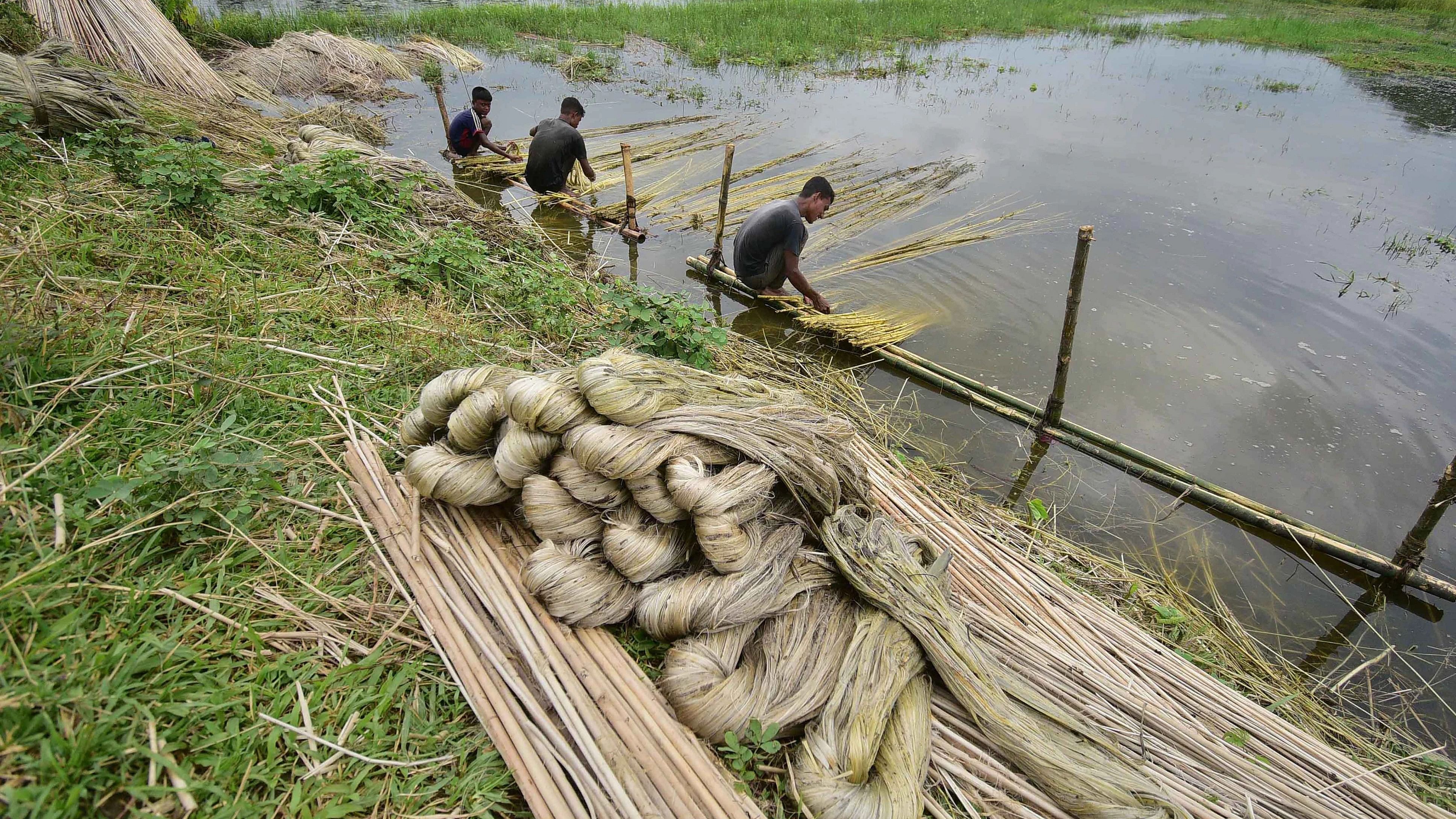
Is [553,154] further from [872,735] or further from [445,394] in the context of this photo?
[872,735]

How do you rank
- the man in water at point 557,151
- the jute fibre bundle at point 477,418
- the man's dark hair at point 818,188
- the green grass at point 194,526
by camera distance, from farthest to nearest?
the man in water at point 557,151 → the man's dark hair at point 818,188 → the jute fibre bundle at point 477,418 → the green grass at point 194,526

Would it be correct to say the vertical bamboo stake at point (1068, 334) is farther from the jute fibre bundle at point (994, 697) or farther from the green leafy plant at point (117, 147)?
the green leafy plant at point (117, 147)

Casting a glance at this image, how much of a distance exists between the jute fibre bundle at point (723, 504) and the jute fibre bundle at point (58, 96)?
215 inches

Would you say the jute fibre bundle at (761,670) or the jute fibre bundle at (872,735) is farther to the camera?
the jute fibre bundle at (761,670)

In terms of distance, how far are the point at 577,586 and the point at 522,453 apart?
0.52 meters

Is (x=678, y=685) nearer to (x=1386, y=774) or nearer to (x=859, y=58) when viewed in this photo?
(x=1386, y=774)

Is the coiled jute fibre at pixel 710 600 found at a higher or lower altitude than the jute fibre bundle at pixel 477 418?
lower

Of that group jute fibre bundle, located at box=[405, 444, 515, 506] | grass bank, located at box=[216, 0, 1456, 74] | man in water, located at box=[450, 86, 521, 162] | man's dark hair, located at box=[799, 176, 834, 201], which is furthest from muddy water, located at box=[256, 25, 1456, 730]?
jute fibre bundle, located at box=[405, 444, 515, 506]

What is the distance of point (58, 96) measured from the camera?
491 cm

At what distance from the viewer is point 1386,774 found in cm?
302

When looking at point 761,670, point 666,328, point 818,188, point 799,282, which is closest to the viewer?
point 761,670

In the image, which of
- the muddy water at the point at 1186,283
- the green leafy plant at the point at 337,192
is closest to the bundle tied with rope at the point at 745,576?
the muddy water at the point at 1186,283

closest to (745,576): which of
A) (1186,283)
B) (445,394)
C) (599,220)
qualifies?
(445,394)

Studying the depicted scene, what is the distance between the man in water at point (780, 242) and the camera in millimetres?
5898
